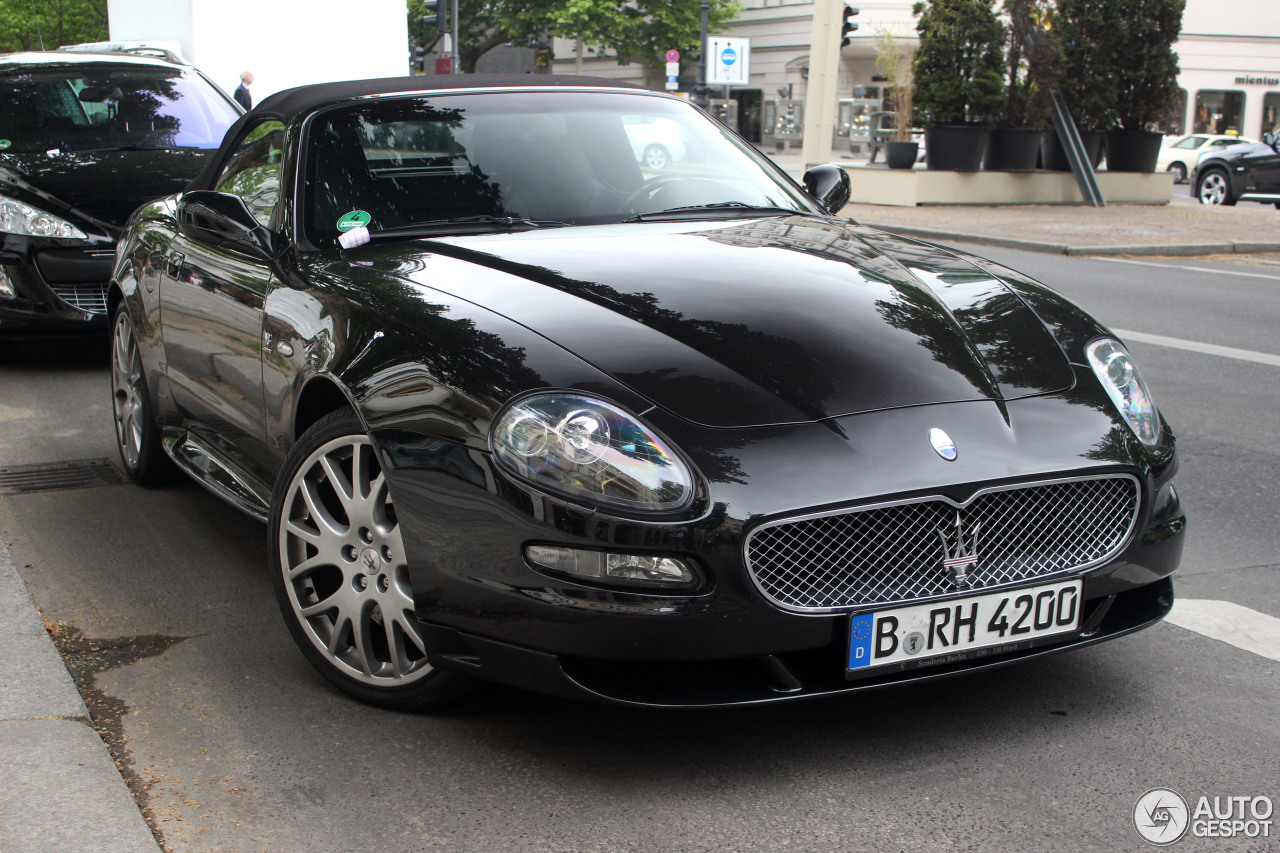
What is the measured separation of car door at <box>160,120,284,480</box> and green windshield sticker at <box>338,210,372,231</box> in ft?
0.76

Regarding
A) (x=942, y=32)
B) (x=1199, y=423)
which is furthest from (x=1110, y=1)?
(x=1199, y=423)

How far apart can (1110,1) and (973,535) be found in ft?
64.2

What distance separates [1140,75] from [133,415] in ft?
62.7

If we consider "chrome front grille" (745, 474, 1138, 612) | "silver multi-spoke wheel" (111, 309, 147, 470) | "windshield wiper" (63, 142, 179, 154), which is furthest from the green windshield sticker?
"windshield wiper" (63, 142, 179, 154)

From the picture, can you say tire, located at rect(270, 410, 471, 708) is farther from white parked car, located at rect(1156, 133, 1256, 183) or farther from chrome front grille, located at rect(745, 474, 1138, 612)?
white parked car, located at rect(1156, 133, 1256, 183)

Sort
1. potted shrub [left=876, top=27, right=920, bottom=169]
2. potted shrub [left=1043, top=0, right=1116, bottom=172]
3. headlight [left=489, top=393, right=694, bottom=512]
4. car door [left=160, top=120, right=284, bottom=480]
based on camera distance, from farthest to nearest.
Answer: potted shrub [left=876, top=27, right=920, bottom=169]
potted shrub [left=1043, top=0, right=1116, bottom=172]
car door [left=160, top=120, right=284, bottom=480]
headlight [left=489, top=393, right=694, bottom=512]

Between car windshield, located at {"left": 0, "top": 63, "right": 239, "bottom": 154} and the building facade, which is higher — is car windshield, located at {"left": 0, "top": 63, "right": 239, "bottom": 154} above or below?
below

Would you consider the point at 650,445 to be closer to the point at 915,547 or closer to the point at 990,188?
the point at 915,547

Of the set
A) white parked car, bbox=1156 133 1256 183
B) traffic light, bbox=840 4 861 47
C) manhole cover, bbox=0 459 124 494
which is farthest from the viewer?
white parked car, bbox=1156 133 1256 183

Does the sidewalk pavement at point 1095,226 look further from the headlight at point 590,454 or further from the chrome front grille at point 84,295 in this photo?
the headlight at point 590,454

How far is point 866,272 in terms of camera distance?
350 cm

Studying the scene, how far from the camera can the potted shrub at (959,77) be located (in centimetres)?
1981

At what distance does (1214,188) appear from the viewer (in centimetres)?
2419

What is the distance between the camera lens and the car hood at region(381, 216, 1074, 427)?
9.47 ft
